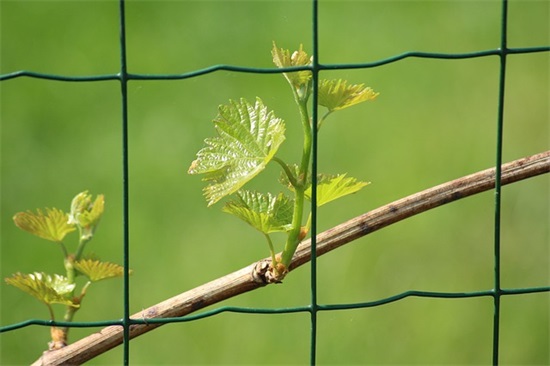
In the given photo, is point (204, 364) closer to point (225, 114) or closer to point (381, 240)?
point (381, 240)

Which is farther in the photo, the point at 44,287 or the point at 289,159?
the point at 289,159

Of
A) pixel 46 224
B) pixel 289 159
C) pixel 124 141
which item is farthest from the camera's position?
pixel 289 159

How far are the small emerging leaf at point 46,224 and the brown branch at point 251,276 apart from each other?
118 millimetres

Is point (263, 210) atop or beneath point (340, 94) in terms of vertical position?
beneath

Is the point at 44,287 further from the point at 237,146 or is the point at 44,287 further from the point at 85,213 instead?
the point at 237,146

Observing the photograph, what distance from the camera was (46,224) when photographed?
110 centimetres

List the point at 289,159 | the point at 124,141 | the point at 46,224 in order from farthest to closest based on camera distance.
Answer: the point at 289,159 → the point at 46,224 → the point at 124,141

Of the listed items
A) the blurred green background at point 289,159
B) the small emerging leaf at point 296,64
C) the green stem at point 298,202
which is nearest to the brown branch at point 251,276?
the green stem at point 298,202

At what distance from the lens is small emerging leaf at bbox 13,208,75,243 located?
3.59ft

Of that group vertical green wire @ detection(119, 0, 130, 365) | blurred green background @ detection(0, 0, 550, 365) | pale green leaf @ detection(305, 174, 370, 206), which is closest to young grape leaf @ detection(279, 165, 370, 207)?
pale green leaf @ detection(305, 174, 370, 206)

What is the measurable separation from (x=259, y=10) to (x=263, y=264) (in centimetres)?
234

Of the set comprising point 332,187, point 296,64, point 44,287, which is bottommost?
point 44,287

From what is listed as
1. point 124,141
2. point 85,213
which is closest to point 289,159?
point 85,213

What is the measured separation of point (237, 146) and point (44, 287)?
9.7 inches
